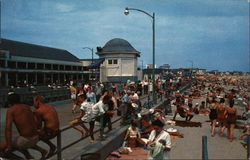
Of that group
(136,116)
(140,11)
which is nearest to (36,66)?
(140,11)

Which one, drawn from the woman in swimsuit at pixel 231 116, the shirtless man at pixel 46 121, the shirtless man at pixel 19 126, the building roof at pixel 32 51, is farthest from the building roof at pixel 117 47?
the shirtless man at pixel 19 126

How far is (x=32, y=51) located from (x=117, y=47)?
762 inches

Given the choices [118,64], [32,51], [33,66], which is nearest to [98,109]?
[118,64]

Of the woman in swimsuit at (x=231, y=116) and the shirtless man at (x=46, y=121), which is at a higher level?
the shirtless man at (x=46, y=121)

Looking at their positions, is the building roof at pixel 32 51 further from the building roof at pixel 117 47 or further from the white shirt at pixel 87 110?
Result: the white shirt at pixel 87 110

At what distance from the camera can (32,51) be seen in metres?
48.2

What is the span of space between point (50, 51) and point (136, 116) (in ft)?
161

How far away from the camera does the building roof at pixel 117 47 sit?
1431 inches

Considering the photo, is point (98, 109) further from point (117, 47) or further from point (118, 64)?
point (117, 47)

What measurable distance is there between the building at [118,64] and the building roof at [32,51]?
14.3 metres

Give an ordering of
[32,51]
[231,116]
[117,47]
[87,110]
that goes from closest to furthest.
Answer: [87,110], [231,116], [117,47], [32,51]

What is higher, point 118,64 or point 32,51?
point 32,51

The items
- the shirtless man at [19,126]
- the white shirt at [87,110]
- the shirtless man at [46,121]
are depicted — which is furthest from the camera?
the white shirt at [87,110]

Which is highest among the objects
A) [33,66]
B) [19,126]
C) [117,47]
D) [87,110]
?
[117,47]
